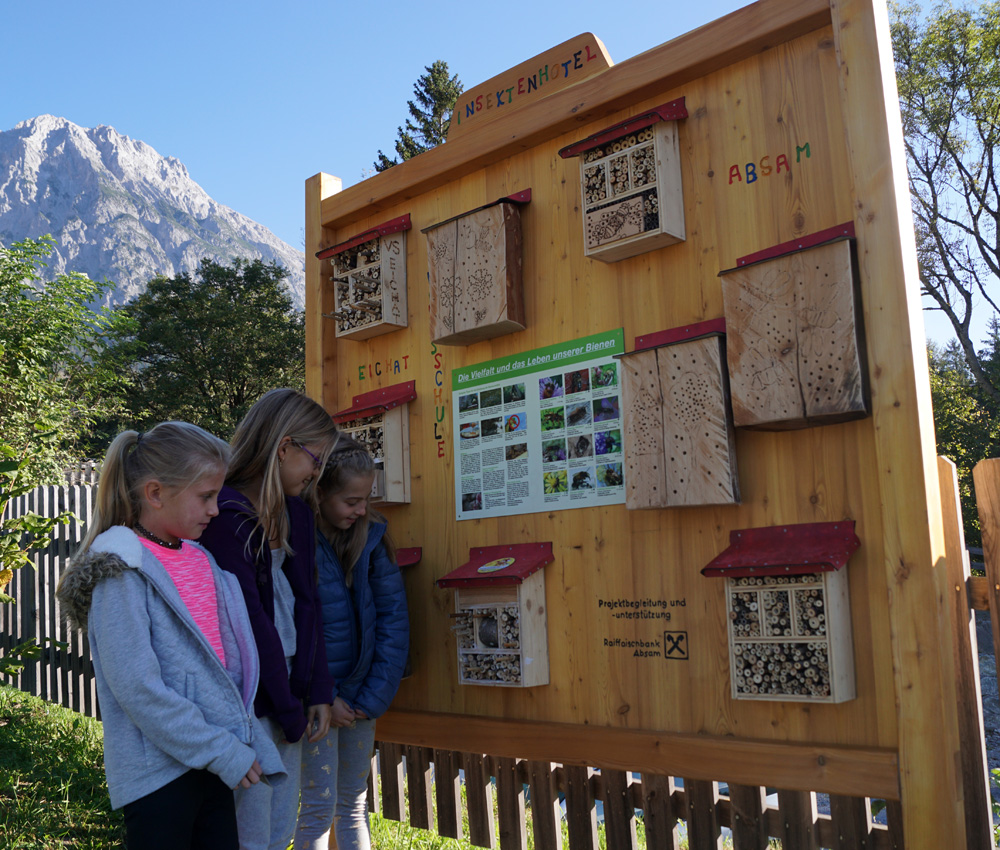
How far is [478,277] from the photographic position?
3400 millimetres

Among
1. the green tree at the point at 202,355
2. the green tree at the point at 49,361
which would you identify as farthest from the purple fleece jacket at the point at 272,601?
the green tree at the point at 202,355

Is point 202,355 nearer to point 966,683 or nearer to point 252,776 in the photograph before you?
point 252,776

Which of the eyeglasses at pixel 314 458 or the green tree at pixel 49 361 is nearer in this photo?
the eyeglasses at pixel 314 458

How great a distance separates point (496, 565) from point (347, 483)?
631 millimetres

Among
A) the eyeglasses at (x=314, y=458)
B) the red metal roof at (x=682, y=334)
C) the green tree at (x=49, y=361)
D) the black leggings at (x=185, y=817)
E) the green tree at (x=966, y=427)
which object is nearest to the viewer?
the black leggings at (x=185, y=817)

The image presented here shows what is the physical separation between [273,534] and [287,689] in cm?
47

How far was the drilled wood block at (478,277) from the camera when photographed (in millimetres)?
3334

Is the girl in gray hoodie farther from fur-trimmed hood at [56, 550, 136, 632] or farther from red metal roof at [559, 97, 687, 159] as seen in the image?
red metal roof at [559, 97, 687, 159]

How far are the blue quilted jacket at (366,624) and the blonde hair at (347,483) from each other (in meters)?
0.03

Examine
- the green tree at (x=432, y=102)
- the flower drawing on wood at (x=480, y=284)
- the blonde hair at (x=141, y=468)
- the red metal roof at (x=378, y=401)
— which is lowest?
the blonde hair at (x=141, y=468)

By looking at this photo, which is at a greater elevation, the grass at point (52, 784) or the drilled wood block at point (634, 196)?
the drilled wood block at point (634, 196)

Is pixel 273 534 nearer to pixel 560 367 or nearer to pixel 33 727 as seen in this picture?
pixel 560 367

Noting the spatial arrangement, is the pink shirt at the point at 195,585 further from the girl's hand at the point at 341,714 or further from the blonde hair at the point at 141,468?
the girl's hand at the point at 341,714

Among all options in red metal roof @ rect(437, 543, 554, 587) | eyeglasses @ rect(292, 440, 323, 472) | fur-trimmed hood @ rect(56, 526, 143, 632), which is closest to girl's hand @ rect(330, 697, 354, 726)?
red metal roof @ rect(437, 543, 554, 587)
